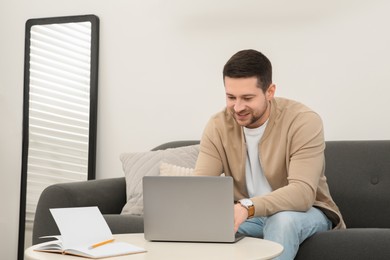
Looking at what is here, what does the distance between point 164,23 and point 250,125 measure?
135cm

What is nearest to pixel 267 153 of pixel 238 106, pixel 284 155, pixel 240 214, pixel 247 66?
pixel 284 155

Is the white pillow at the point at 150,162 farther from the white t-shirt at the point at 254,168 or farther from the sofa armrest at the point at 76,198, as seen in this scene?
the white t-shirt at the point at 254,168

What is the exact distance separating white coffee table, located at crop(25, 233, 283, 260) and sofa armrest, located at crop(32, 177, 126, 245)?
903 mm

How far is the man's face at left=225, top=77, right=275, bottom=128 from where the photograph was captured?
2510 millimetres

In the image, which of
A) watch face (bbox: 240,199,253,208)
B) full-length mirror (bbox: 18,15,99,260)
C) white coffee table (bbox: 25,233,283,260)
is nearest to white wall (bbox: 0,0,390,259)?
full-length mirror (bbox: 18,15,99,260)

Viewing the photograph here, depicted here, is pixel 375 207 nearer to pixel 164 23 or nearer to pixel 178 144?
pixel 178 144

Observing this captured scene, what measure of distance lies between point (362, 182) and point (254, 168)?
2.08 ft

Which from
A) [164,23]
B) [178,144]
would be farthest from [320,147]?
[164,23]

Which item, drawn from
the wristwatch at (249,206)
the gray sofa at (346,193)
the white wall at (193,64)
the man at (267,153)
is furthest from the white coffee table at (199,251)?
the white wall at (193,64)

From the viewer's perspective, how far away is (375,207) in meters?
2.97

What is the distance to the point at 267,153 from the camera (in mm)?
2574

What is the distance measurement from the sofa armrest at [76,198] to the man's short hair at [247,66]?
3.00 ft

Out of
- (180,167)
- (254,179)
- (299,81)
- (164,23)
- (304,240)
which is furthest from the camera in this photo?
(164,23)

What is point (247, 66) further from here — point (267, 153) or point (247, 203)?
point (247, 203)
